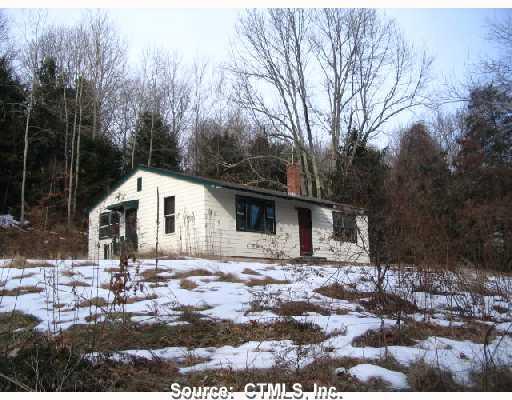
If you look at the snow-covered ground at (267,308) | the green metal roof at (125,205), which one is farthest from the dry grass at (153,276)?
the green metal roof at (125,205)

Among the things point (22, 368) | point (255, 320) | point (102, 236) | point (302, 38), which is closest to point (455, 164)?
point (302, 38)

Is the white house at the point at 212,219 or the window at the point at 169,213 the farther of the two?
the window at the point at 169,213

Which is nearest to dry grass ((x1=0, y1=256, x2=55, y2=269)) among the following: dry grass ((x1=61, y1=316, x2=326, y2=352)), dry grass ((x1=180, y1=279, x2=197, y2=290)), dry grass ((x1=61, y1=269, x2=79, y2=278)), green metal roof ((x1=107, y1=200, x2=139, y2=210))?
dry grass ((x1=61, y1=269, x2=79, y2=278))

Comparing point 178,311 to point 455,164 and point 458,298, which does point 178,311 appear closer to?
point 458,298

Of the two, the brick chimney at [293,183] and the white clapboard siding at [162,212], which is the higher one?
the brick chimney at [293,183]

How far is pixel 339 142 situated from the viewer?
94.3ft

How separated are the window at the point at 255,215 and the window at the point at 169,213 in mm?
2295

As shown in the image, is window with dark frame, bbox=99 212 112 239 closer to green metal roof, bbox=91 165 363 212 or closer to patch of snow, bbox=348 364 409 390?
green metal roof, bbox=91 165 363 212

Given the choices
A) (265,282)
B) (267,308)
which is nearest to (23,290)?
(267,308)

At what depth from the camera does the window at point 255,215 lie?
1725 cm

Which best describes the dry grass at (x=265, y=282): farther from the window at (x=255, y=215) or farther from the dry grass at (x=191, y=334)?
the window at (x=255, y=215)

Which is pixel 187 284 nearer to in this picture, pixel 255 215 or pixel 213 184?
pixel 213 184

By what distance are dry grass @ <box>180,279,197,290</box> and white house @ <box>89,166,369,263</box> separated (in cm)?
665

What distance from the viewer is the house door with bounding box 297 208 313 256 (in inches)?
747
